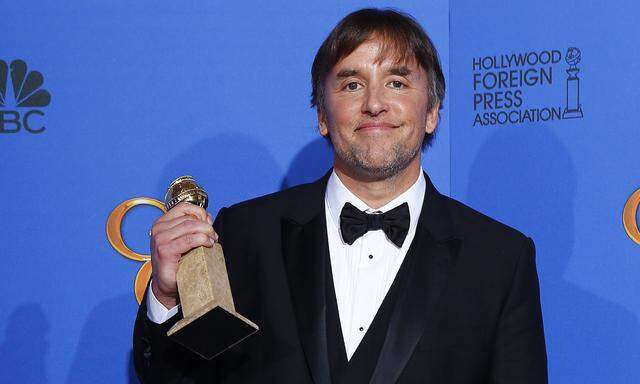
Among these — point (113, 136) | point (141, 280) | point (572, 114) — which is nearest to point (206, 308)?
point (141, 280)

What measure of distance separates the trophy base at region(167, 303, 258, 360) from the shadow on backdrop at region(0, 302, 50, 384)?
1.06 metres

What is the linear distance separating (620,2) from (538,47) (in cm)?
28

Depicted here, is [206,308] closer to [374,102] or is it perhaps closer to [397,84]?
[374,102]

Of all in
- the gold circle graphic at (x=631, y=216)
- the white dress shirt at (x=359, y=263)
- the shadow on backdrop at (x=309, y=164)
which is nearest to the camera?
the white dress shirt at (x=359, y=263)

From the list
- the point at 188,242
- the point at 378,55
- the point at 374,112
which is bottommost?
the point at 188,242

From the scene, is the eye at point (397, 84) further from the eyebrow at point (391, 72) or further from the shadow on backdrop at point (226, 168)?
the shadow on backdrop at point (226, 168)

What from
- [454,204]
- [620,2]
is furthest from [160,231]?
[620,2]

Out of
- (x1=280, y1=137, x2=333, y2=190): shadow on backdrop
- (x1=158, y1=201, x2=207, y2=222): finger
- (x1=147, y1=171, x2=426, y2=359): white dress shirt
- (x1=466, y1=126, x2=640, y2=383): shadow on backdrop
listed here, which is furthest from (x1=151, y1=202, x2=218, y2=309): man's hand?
(x1=466, y1=126, x2=640, y2=383): shadow on backdrop

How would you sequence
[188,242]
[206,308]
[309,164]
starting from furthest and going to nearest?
[309,164]
[188,242]
[206,308]

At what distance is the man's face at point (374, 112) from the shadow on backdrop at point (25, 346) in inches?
44.3

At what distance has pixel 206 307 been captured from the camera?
5.14 ft

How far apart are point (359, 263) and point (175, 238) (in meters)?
0.55

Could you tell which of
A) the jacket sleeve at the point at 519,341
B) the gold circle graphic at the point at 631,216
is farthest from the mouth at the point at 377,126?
the gold circle graphic at the point at 631,216

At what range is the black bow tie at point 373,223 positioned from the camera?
2072mm
